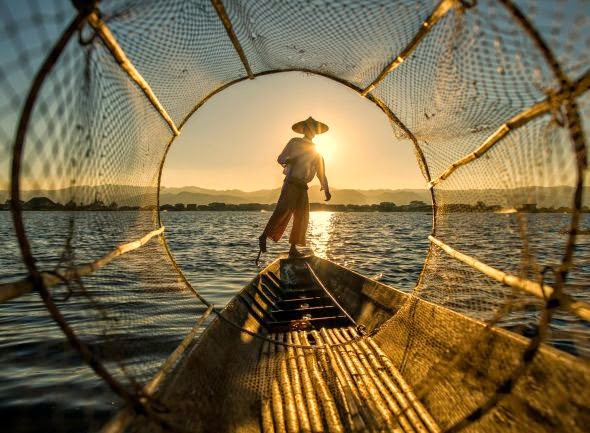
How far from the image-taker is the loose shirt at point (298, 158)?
6.96 metres

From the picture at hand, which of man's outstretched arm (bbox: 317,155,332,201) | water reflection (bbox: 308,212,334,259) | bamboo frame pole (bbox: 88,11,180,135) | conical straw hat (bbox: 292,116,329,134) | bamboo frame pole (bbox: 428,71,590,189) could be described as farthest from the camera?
water reflection (bbox: 308,212,334,259)

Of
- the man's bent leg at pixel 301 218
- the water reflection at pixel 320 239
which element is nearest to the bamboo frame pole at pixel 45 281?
the man's bent leg at pixel 301 218

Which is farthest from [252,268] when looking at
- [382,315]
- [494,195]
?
[494,195]

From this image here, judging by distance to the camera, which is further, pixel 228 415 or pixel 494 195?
pixel 494 195

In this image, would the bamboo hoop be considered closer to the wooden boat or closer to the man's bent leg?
the wooden boat

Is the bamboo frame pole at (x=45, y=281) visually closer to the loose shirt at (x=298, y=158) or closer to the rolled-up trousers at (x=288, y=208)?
the rolled-up trousers at (x=288, y=208)

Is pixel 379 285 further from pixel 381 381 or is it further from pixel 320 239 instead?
pixel 320 239

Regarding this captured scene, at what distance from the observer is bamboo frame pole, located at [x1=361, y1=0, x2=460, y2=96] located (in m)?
2.68

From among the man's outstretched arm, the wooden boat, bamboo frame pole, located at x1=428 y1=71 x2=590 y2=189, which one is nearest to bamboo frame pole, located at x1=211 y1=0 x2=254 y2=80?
bamboo frame pole, located at x1=428 y1=71 x2=590 y2=189

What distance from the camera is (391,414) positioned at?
314 centimetres

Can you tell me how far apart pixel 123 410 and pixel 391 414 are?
219 centimetres

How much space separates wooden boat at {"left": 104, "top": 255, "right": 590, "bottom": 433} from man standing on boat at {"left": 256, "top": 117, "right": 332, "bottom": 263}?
199 centimetres

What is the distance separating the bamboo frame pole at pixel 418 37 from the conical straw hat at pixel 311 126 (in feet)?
7.64

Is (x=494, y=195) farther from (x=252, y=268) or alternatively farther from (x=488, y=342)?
(x=252, y=268)
